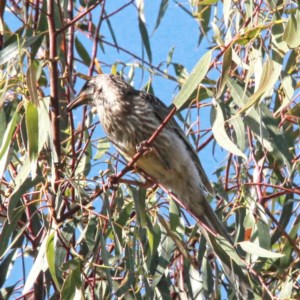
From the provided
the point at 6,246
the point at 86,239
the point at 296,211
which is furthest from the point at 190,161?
the point at 6,246

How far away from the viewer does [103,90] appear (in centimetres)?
377

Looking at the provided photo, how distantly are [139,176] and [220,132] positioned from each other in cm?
94

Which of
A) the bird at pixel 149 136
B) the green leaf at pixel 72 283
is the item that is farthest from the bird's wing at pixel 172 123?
the green leaf at pixel 72 283

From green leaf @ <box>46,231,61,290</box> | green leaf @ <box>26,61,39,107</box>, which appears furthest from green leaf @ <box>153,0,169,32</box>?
green leaf @ <box>46,231,61,290</box>

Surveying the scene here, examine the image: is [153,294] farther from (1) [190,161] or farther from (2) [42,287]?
(1) [190,161]

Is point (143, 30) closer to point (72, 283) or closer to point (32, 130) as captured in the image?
point (32, 130)

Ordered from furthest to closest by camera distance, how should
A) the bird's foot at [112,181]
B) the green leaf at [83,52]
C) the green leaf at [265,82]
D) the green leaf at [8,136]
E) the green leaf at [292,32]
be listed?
the green leaf at [83,52], the bird's foot at [112,181], the green leaf at [8,136], the green leaf at [292,32], the green leaf at [265,82]

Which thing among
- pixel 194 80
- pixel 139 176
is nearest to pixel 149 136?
pixel 139 176

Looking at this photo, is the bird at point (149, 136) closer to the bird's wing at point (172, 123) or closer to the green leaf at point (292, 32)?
the bird's wing at point (172, 123)

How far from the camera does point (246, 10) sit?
3.08 metres

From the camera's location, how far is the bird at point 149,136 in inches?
140

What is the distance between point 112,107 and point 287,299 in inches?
42.3

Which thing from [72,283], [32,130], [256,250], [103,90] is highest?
[103,90]

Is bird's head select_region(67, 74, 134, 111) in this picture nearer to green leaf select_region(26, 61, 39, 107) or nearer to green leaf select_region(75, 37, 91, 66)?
green leaf select_region(75, 37, 91, 66)
